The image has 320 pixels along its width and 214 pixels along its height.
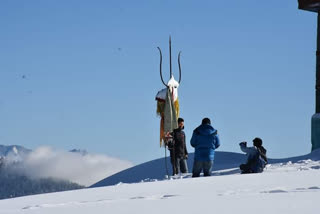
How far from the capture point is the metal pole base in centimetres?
2395

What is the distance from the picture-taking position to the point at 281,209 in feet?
29.8

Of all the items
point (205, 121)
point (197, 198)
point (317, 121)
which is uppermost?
point (317, 121)

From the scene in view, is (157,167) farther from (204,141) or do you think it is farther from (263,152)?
(204,141)

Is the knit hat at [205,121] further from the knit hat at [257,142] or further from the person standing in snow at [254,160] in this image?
the knit hat at [257,142]

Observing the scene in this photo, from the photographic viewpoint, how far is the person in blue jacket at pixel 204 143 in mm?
16141

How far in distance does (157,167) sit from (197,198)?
13.2 meters

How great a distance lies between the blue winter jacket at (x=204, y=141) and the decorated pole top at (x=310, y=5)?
31.3ft

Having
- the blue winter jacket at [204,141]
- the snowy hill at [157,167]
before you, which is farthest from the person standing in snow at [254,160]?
the snowy hill at [157,167]

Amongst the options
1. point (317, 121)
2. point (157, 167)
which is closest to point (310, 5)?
point (317, 121)

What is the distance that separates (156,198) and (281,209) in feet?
7.99

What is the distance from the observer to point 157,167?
23797mm

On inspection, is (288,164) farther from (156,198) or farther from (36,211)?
(36,211)

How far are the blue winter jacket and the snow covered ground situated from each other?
2017 mm

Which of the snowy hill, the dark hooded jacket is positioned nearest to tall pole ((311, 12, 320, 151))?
the snowy hill
